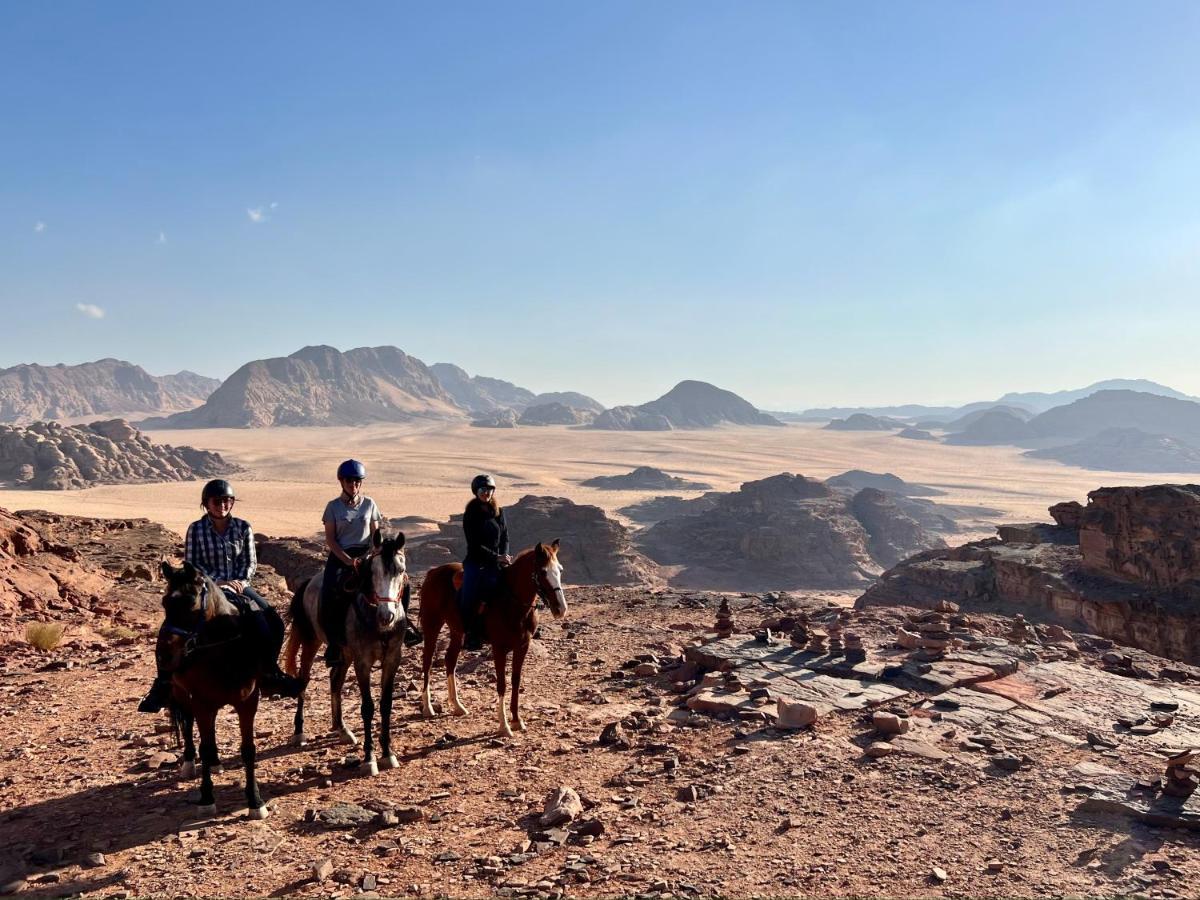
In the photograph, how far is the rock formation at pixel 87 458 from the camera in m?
72.5

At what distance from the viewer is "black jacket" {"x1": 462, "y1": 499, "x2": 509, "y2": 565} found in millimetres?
9047

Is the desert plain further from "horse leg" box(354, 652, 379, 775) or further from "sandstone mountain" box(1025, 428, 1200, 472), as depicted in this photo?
"horse leg" box(354, 652, 379, 775)

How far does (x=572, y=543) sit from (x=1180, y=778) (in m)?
38.7

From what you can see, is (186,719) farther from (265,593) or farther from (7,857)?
(265,593)

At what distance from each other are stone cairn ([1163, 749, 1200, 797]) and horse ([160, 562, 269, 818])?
871 cm

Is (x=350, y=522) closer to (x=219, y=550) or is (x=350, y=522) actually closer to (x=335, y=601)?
(x=335, y=601)

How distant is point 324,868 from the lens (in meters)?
5.69

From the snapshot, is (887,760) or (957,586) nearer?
(887,760)

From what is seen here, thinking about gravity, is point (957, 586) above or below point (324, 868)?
below

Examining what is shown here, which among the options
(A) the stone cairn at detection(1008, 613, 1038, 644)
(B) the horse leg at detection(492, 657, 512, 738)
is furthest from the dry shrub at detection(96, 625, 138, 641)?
(A) the stone cairn at detection(1008, 613, 1038, 644)

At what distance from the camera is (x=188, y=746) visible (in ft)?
24.4

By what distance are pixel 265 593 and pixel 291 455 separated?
359 feet

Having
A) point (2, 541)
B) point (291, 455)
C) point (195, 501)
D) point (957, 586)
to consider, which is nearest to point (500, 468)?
point (291, 455)

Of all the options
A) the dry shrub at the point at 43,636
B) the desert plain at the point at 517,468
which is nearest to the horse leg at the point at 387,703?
the dry shrub at the point at 43,636
